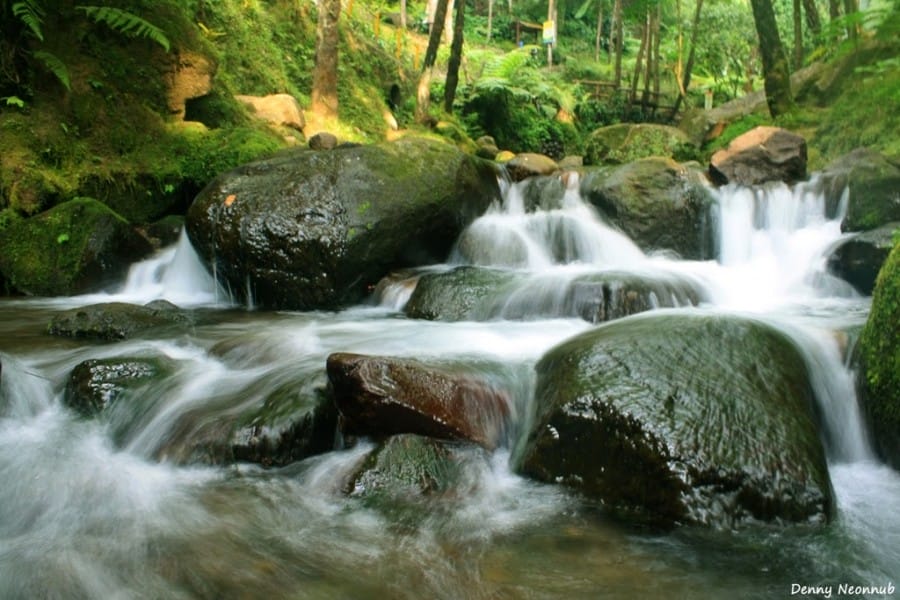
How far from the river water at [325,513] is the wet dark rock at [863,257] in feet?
2.78

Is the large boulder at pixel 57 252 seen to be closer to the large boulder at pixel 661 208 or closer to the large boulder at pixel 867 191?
the large boulder at pixel 661 208

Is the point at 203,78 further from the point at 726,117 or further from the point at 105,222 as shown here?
the point at 726,117

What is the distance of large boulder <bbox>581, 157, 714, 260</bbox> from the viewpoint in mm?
8172

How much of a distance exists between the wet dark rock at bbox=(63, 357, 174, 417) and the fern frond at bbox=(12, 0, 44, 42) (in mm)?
5354

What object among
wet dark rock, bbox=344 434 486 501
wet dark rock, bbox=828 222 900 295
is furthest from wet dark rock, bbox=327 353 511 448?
wet dark rock, bbox=828 222 900 295

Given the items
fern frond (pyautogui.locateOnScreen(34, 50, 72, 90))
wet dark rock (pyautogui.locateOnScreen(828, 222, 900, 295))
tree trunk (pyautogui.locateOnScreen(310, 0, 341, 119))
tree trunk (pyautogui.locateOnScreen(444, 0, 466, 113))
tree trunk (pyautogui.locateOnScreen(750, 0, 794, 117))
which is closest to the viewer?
wet dark rock (pyautogui.locateOnScreen(828, 222, 900, 295))

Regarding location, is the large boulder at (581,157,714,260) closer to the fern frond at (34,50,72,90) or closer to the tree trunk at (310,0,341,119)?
the tree trunk at (310,0,341,119)

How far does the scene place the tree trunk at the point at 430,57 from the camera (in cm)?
1341

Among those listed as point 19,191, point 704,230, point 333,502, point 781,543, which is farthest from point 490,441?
point 19,191

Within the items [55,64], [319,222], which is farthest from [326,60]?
[319,222]

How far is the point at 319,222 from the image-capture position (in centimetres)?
663

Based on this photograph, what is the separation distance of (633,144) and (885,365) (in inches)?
440

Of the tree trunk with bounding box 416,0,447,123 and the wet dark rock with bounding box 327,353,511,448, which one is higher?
the tree trunk with bounding box 416,0,447,123

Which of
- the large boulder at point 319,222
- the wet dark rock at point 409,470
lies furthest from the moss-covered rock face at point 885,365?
the large boulder at point 319,222
